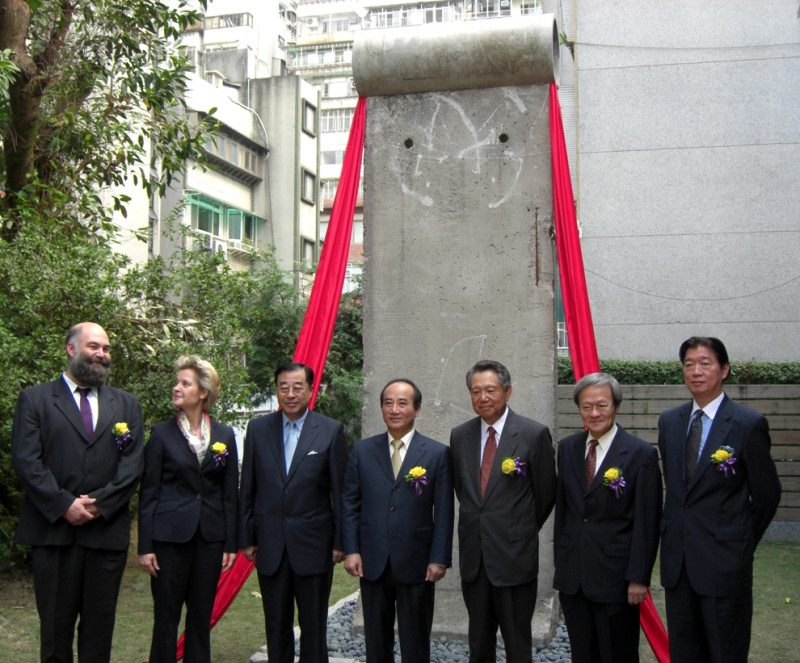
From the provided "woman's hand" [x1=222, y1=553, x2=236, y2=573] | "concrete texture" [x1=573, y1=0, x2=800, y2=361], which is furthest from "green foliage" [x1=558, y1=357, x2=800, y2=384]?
"woman's hand" [x1=222, y1=553, x2=236, y2=573]

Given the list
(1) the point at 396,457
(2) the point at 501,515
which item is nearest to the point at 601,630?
(2) the point at 501,515

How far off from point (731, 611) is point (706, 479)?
1.91ft

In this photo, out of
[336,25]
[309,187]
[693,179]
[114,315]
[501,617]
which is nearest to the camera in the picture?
[501,617]

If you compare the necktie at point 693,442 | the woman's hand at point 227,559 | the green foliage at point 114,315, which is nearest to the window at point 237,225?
the green foliage at point 114,315

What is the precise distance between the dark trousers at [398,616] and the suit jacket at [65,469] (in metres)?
1.29

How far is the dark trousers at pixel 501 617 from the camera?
426 cm

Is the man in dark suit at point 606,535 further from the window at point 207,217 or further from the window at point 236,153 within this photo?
the window at point 236,153

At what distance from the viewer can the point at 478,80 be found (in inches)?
230

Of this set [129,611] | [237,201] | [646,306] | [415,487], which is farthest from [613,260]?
[237,201]

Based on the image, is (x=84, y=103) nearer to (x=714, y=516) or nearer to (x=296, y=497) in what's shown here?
(x=296, y=497)

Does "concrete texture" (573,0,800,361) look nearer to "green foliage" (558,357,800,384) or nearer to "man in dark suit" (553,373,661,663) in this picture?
"green foliage" (558,357,800,384)

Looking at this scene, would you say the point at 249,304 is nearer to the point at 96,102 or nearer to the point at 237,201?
the point at 96,102

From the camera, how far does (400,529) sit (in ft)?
14.3

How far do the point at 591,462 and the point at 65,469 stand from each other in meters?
2.57
